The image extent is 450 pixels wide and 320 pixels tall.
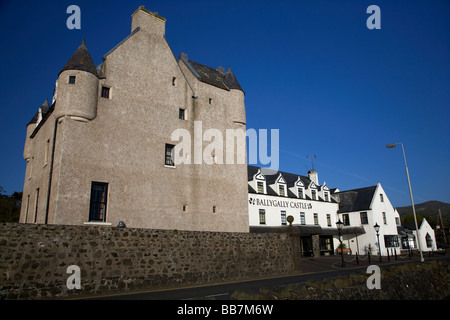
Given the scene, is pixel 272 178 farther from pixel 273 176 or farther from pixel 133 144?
pixel 133 144

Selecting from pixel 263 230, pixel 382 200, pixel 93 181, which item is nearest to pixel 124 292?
pixel 93 181

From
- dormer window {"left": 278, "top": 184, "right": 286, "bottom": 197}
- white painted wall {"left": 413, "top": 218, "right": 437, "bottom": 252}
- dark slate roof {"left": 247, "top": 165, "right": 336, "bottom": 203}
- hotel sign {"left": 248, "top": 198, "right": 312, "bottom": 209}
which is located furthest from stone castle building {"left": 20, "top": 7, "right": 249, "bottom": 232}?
white painted wall {"left": 413, "top": 218, "right": 437, "bottom": 252}

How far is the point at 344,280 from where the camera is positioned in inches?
414

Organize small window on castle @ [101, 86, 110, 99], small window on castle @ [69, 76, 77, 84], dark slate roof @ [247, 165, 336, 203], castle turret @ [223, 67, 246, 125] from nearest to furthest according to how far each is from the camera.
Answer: small window on castle @ [69, 76, 77, 84]
small window on castle @ [101, 86, 110, 99]
castle turret @ [223, 67, 246, 125]
dark slate roof @ [247, 165, 336, 203]

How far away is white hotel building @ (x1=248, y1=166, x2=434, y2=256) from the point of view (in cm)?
3744

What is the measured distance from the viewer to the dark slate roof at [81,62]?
58.4 ft

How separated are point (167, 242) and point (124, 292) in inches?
124

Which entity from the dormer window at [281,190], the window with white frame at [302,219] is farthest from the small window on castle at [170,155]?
Result: the window with white frame at [302,219]

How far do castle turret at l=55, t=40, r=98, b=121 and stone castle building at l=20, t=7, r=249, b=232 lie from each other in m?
0.05

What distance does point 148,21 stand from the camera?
22.2m

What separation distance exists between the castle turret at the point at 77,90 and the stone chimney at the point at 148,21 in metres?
5.56

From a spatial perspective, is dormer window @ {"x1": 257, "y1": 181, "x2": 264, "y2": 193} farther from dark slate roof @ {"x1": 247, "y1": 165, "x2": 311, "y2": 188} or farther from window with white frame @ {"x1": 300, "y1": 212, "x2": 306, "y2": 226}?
window with white frame @ {"x1": 300, "y1": 212, "x2": 306, "y2": 226}

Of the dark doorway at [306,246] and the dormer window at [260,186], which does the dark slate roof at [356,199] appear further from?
the dormer window at [260,186]

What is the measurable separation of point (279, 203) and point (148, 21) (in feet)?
84.7
